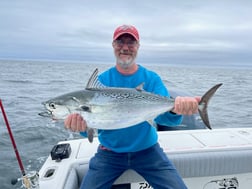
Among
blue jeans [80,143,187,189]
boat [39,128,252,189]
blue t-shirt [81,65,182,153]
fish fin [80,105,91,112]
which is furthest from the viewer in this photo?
boat [39,128,252,189]

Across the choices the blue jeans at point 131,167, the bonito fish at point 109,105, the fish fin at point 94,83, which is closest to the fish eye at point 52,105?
the bonito fish at point 109,105

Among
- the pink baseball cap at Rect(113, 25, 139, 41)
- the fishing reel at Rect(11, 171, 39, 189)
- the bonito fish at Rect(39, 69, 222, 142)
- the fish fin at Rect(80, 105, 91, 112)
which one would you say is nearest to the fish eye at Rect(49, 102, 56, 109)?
the bonito fish at Rect(39, 69, 222, 142)

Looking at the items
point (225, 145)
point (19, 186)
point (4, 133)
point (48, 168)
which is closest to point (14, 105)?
point (4, 133)

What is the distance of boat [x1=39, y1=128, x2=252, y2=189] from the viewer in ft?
11.4

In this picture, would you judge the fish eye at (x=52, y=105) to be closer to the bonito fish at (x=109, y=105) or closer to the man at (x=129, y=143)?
the bonito fish at (x=109, y=105)

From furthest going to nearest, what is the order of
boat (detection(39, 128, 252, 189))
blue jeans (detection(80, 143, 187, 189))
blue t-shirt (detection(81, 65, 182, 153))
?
boat (detection(39, 128, 252, 189)) < blue t-shirt (detection(81, 65, 182, 153)) < blue jeans (detection(80, 143, 187, 189))

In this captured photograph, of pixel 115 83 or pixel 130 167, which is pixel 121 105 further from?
pixel 130 167

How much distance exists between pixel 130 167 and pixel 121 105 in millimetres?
925

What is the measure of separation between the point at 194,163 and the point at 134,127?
1098 mm

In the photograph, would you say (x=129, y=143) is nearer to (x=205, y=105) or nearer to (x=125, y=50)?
(x=205, y=105)

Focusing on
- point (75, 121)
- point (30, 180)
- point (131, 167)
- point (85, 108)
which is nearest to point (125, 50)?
point (85, 108)

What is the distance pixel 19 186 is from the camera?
531cm

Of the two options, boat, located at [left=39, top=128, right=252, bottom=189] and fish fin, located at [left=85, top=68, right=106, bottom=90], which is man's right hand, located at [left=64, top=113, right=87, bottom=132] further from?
boat, located at [left=39, top=128, right=252, bottom=189]

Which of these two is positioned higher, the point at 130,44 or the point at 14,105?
the point at 130,44
